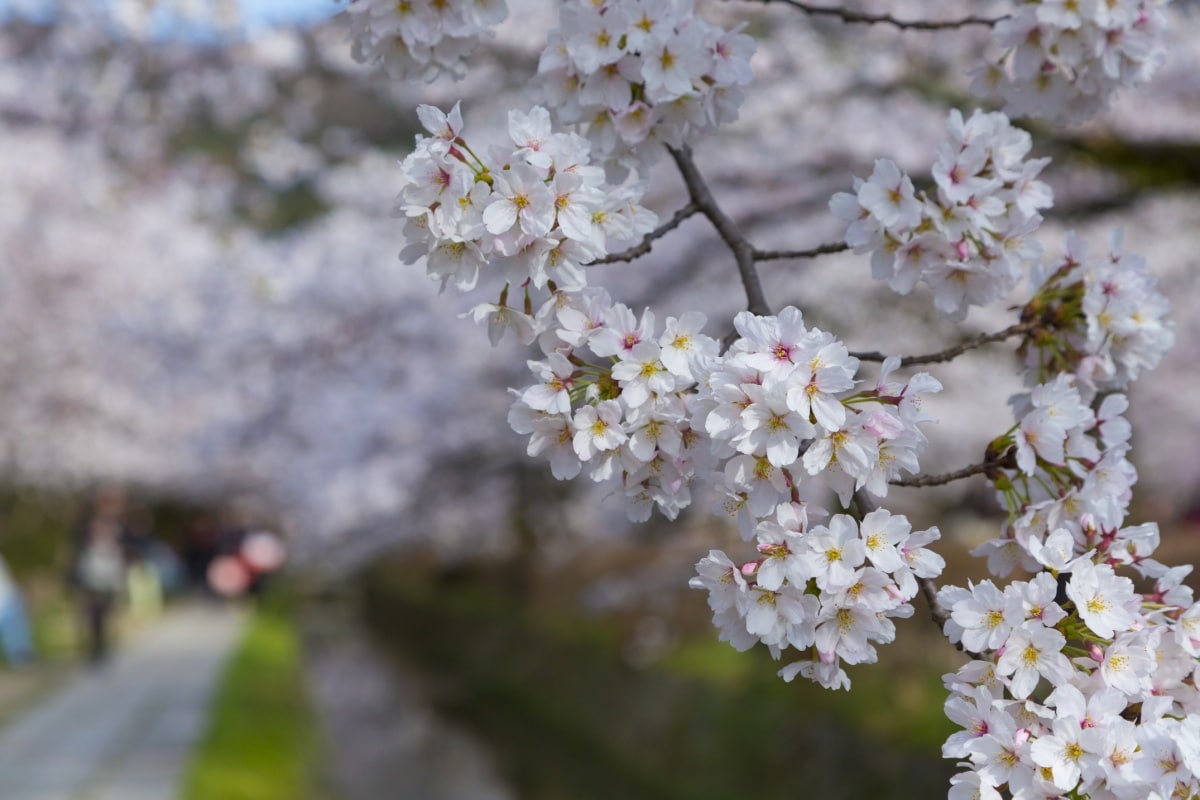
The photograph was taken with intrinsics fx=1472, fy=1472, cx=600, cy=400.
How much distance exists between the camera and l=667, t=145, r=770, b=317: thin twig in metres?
2.09

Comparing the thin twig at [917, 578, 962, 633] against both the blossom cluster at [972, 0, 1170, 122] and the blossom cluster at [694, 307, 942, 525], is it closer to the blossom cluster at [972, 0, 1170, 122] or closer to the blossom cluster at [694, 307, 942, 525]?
the blossom cluster at [694, 307, 942, 525]

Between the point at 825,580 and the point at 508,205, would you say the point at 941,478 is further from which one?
the point at 508,205

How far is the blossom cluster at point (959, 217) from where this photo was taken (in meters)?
2.03

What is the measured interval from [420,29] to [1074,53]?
1.03 metres

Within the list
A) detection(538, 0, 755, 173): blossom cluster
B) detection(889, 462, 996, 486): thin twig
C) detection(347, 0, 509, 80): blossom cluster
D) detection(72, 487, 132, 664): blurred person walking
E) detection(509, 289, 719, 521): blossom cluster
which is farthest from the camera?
detection(72, 487, 132, 664): blurred person walking

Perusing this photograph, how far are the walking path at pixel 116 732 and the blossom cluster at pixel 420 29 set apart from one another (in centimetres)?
573

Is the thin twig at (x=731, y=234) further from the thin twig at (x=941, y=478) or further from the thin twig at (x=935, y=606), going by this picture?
the thin twig at (x=935, y=606)

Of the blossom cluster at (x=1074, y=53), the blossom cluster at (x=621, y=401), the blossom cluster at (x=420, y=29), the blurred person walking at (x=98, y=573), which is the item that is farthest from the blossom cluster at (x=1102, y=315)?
the blurred person walking at (x=98, y=573)

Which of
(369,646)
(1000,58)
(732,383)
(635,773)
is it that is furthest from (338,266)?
(369,646)

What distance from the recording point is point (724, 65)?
7.00ft

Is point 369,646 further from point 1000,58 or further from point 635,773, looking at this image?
point 1000,58

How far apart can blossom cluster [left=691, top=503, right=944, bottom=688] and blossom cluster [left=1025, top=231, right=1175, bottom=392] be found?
2.03 ft

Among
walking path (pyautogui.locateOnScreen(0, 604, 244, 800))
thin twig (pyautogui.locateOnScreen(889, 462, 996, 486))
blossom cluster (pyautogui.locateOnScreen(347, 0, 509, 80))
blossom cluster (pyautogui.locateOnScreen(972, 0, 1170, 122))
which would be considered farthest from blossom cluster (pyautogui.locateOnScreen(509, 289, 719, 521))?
walking path (pyautogui.locateOnScreen(0, 604, 244, 800))

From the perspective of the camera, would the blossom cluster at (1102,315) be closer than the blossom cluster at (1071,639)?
No
